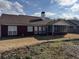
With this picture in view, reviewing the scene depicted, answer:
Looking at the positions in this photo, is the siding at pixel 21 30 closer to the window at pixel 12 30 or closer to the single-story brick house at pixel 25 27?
the single-story brick house at pixel 25 27

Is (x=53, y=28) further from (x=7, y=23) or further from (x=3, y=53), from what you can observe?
(x=3, y=53)

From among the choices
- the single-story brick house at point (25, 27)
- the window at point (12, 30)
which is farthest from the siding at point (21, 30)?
the window at point (12, 30)

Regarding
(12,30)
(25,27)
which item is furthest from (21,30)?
(12,30)

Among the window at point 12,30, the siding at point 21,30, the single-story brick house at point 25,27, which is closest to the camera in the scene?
the single-story brick house at point 25,27

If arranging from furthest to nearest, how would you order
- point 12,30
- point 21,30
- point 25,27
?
point 25,27 < point 21,30 < point 12,30

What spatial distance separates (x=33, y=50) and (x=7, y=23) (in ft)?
47.7

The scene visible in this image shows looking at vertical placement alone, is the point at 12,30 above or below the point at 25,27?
below

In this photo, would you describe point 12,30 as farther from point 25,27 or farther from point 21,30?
point 25,27

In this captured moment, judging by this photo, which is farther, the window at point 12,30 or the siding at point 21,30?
the siding at point 21,30

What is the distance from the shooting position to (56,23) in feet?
114

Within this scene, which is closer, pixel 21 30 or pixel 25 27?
pixel 21 30

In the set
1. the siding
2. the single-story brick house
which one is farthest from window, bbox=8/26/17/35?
the siding

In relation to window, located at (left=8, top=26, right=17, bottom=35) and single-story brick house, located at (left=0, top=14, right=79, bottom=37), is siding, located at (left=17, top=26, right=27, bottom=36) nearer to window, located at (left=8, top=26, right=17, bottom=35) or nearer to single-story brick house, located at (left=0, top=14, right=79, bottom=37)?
single-story brick house, located at (left=0, top=14, right=79, bottom=37)

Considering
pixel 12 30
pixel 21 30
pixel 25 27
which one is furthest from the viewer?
pixel 25 27
